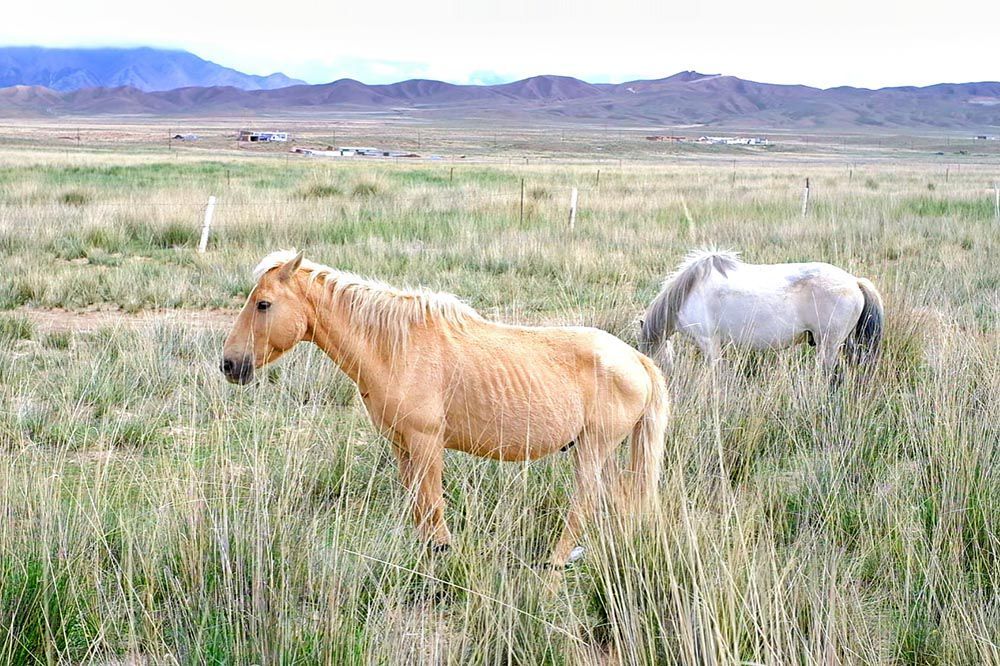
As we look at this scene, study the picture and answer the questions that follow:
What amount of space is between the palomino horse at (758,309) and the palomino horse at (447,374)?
2.62m

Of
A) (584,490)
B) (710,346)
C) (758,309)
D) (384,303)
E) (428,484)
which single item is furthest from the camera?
(758,309)

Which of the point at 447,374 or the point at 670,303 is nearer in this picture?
the point at 447,374

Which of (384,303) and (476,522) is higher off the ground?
(384,303)

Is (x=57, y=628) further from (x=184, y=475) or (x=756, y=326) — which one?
(x=756, y=326)

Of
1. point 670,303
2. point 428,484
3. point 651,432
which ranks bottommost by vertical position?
point 428,484

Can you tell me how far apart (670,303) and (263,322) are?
350 cm

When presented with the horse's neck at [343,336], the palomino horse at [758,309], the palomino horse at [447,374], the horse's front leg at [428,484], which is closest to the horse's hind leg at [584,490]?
the palomino horse at [447,374]

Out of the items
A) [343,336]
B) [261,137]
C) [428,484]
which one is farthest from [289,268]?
[261,137]

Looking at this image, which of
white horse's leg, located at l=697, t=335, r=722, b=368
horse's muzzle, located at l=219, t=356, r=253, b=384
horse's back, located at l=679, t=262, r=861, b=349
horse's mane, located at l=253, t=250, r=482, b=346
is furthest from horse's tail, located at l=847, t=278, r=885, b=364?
horse's muzzle, located at l=219, t=356, r=253, b=384

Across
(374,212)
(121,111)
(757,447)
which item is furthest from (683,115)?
(757,447)

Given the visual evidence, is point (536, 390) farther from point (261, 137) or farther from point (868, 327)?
point (261, 137)

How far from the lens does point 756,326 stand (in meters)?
6.38

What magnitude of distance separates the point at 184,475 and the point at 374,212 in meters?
13.3

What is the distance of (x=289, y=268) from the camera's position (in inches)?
146
